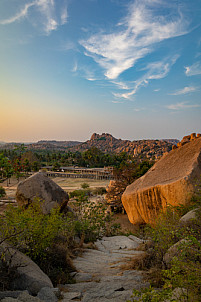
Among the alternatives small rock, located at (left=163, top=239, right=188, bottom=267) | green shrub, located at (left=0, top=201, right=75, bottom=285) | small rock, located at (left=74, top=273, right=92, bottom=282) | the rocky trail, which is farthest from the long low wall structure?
small rock, located at (left=163, top=239, right=188, bottom=267)

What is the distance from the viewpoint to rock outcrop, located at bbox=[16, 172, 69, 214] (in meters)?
9.33

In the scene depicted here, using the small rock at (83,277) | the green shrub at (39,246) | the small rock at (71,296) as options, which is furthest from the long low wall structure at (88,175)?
the small rock at (71,296)

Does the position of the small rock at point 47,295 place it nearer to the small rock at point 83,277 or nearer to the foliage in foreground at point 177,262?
the small rock at point 83,277

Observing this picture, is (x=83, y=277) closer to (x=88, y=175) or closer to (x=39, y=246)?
→ (x=39, y=246)

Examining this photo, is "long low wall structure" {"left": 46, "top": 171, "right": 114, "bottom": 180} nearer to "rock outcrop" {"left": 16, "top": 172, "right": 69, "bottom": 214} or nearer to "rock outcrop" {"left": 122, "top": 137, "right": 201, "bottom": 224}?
"rock outcrop" {"left": 16, "top": 172, "right": 69, "bottom": 214}

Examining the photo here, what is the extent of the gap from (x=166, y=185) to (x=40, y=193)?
230 inches

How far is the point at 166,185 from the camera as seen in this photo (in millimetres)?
7129

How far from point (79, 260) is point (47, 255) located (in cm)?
137

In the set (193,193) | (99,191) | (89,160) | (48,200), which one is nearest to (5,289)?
(193,193)

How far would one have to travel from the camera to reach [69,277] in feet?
14.3

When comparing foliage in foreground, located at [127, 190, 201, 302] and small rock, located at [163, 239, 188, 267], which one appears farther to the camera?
small rock, located at [163, 239, 188, 267]

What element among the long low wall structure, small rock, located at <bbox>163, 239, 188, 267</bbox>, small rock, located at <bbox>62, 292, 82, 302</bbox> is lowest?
the long low wall structure

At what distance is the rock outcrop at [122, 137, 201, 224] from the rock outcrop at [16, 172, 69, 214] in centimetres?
343

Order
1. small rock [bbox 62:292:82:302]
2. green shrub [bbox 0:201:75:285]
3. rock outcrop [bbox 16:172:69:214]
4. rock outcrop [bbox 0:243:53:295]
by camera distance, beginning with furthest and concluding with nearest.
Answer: rock outcrop [bbox 16:172:69:214], green shrub [bbox 0:201:75:285], rock outcrop [bbox 0:243:53:295], small rock [bbox 62:292:82:302]
